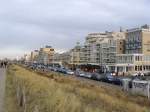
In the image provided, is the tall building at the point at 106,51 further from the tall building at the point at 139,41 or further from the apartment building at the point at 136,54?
the tall building at the point at 139,41

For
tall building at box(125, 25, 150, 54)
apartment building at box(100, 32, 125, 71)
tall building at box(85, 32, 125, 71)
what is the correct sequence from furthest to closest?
tall building at box(85, 32, 125, 71)
apartment building at box(100, 32, 125, 71)
tall building at box(125, 25, 150, 54)

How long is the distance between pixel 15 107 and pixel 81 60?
591 ft

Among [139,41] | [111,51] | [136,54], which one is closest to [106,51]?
[111,51]

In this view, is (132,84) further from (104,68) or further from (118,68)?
(104,68)

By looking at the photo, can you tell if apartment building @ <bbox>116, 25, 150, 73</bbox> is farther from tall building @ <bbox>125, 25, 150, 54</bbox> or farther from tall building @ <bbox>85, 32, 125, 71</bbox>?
tall building @ <bbox>85, 32, 125, 71</bbox>

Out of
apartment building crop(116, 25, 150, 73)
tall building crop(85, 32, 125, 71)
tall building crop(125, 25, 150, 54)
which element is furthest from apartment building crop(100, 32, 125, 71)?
tall building crop(125, 25, 150, 54)

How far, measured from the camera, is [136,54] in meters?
129

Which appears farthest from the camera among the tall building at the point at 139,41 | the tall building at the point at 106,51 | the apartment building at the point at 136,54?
the tall building at the point at 106,51

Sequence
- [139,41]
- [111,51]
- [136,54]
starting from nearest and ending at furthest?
[136,54]
[139,41]
[111,51]

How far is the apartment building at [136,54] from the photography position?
128 m

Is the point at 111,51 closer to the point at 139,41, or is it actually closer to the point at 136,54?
the point at 139,41

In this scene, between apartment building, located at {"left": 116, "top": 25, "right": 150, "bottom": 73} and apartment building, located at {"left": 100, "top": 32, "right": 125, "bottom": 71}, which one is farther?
apartment building, located at {"left": 100, "top": 32, "right": 125, "bottom": 71}

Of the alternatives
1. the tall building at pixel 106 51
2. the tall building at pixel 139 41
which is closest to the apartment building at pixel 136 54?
the tall building at pixel 139 41

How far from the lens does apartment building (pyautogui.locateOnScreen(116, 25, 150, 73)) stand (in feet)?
420
